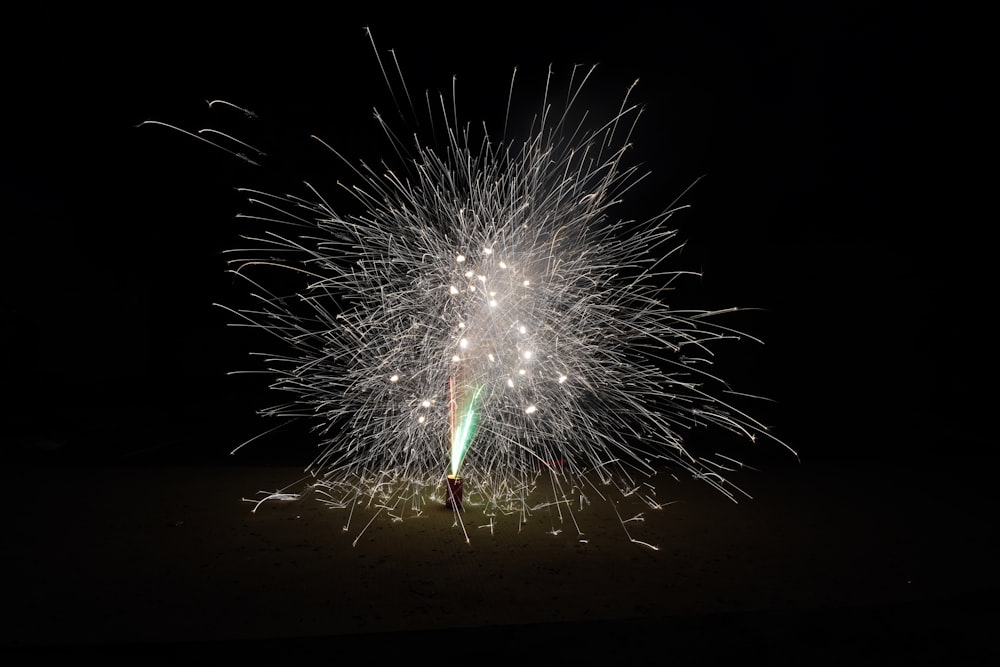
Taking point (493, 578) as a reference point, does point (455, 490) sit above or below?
above

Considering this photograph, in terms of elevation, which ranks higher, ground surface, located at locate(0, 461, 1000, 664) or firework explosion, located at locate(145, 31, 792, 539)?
firework explosion, located at locate(145, 31, 792, 539)

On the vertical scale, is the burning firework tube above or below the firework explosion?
below

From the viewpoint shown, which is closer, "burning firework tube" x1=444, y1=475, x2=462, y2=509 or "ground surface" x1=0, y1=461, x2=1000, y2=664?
"ground surface" x1=0, y1=461, x2=1000, y2=664

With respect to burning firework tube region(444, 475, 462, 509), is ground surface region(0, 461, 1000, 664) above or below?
below

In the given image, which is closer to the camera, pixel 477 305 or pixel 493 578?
pixel 493 578

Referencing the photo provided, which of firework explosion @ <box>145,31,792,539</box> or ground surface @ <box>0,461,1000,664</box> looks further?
firework explosion @ <box>145,31,792,539</box>

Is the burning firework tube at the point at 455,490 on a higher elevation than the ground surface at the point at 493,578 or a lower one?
higher

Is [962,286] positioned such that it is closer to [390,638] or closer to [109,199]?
[390,638]

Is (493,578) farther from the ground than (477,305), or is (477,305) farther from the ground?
(477,305)

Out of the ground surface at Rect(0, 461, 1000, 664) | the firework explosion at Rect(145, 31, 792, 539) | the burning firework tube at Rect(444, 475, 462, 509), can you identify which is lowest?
the ground surface at Rect(0, 461, 1000, 664)

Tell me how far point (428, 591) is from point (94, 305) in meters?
17.5

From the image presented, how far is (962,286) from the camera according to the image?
15.6m

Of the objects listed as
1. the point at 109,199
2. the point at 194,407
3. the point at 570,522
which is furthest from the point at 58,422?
the point at 570,522

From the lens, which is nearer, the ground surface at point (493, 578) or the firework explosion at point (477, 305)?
the ground surface at point (493, 578)
